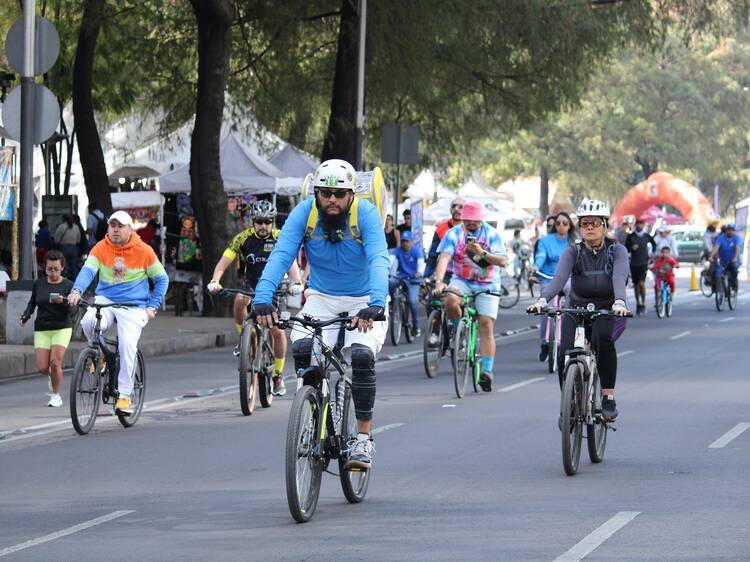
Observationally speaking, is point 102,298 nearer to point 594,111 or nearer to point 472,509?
point 472,509

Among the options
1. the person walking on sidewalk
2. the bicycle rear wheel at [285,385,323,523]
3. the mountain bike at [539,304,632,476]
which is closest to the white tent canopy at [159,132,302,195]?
the person walking on sidewalk

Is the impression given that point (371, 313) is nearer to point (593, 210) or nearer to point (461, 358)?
point (593, 210)

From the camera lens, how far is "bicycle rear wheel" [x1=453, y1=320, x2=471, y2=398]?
1656cm

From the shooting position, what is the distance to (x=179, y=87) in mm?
33500

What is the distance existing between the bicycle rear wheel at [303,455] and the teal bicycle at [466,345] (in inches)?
288

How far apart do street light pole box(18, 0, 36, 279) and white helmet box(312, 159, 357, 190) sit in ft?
39.8

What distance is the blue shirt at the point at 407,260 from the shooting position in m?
24.7

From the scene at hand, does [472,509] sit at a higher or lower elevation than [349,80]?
lower

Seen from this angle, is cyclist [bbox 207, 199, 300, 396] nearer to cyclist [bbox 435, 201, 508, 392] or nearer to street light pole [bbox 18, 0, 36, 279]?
cyclist [bbox 435, 201, 508, 392]

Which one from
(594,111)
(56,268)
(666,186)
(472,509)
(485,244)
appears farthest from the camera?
(594,111)

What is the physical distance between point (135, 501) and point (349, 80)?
21.5 metres

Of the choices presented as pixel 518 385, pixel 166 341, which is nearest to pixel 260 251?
pixel 518 385

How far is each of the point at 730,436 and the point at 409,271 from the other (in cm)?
1159

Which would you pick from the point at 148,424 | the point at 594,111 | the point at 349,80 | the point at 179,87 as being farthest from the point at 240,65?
the point at 594,111
